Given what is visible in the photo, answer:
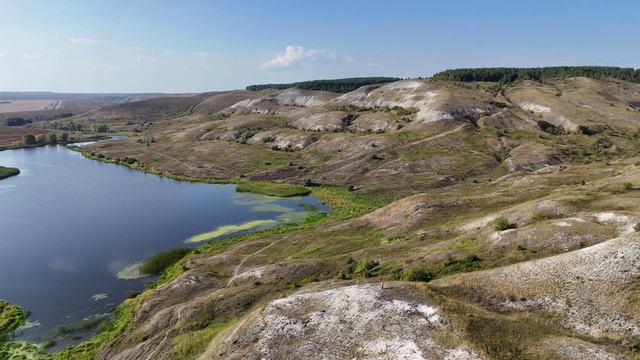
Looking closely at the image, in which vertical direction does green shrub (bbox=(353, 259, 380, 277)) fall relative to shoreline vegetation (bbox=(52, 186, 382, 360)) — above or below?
above

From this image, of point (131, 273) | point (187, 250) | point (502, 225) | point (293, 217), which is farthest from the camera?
point (293, 217)

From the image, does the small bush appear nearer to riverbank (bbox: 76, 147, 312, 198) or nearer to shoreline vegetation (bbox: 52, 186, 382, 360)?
shoreline vegetation (bbox: 52, 186, 382, 360)

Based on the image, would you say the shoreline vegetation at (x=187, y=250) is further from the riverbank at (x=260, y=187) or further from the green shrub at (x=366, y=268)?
the green shrub at (x=366, y=268)

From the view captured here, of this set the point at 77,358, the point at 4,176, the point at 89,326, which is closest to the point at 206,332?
the point at 77,358

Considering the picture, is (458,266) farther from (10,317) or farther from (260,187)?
(260,187)

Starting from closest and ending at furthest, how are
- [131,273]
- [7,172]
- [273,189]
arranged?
1. [131,273]
2. [273,189]
3. [7,172]

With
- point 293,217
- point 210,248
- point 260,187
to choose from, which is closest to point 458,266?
point 210,248

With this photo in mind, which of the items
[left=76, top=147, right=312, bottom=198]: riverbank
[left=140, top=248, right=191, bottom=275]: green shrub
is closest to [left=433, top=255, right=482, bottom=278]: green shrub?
[left=140, top=248, right=191, bottom=275]: green shrub
